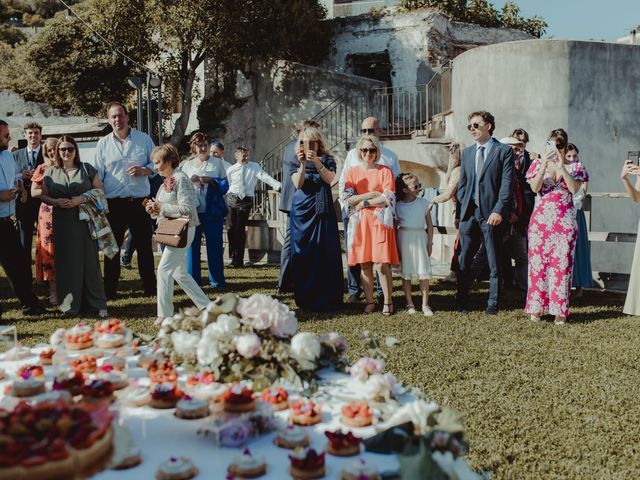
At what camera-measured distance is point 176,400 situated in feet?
7.27

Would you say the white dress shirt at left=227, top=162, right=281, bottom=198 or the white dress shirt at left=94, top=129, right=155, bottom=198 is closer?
the white dress shirt at left=94, top=129, right=155, bottom=198

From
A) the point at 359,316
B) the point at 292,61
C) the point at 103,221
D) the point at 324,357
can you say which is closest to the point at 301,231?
the point at 359,316

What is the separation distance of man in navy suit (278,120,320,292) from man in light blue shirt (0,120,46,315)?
2857 millimetres

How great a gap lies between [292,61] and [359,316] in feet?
60.7

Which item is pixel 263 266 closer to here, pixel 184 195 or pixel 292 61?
pixel 184 195

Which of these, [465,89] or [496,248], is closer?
[496,248]

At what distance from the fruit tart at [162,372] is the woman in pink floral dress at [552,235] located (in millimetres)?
5056

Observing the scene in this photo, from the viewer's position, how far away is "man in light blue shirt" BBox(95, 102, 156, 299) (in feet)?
25.3

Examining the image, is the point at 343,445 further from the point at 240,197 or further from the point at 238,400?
the point at 240,197

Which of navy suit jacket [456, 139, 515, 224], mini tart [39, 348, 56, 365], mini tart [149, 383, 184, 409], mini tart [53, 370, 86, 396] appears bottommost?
mini tart [149, 383, 184, 409]

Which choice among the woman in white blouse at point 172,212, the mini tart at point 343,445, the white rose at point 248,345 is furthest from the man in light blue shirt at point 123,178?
the mini tart at point 343,445

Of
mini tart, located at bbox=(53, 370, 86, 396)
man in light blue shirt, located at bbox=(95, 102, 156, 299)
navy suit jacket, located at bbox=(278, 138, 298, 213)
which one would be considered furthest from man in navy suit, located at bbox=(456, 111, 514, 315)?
mini tart, located at bbox=(53, 370, 86, 396)

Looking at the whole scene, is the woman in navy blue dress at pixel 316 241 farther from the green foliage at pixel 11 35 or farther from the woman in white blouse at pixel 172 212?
the green foliage at pixel 11 35

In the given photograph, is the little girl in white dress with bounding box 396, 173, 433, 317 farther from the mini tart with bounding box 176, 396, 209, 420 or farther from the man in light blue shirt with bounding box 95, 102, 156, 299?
the mini tart with bounding box 176, 396, 209, 420
